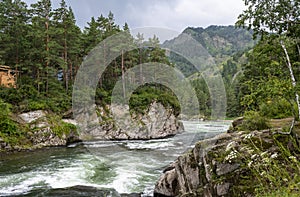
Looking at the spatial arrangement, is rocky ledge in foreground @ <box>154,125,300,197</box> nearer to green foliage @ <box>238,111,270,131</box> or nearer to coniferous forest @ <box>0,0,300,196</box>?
coniferous forest @ <box>0,0,300,196</box>

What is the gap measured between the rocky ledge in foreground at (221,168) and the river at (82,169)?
2304mm

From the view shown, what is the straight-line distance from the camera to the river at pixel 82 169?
31.1 ft

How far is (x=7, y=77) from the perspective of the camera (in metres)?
24.3

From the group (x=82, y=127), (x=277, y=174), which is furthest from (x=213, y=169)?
(x=82, y=127)

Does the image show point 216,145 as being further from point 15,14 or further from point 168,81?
point 168,81

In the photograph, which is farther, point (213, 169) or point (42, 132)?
point (42, 132)

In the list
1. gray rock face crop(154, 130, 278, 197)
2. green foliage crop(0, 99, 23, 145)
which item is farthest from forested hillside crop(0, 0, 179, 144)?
gray rock face crop(154, 130, 278, 197)

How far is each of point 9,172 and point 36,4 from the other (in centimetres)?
1851

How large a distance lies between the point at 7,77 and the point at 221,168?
81.6ft

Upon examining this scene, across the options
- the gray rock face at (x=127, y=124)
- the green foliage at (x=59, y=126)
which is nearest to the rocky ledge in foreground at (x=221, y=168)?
the green foliage at (x=59, y=126)

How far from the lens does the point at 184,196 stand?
5.95 meters

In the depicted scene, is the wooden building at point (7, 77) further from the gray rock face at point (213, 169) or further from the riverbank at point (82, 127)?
the gray rock face at point (213, 169)

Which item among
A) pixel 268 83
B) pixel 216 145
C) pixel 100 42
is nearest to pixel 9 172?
pixel 216 145

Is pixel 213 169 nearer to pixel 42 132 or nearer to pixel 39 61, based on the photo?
pixel 42 132
